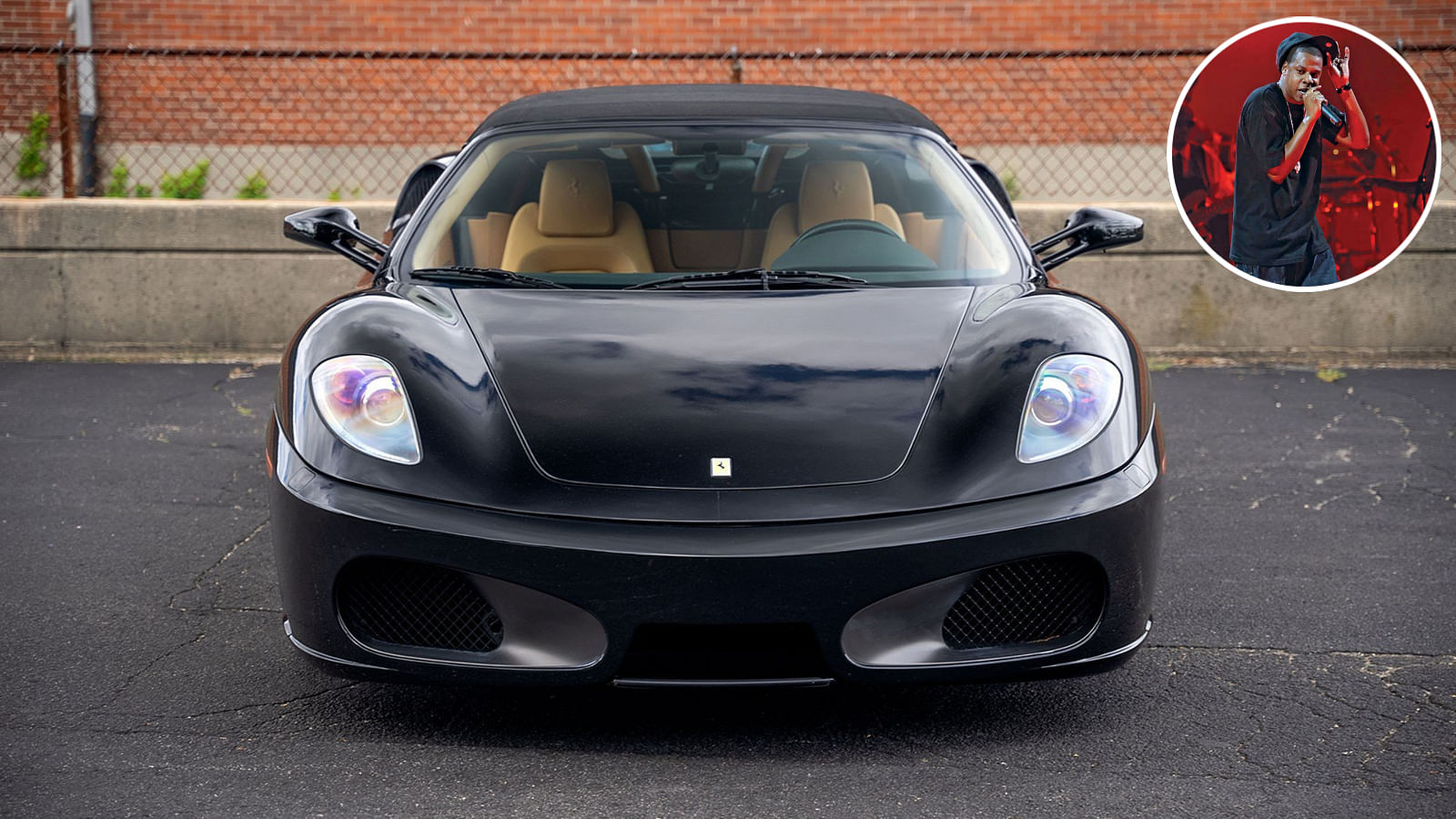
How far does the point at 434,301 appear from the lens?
3.28 meters

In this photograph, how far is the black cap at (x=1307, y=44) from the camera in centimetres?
864

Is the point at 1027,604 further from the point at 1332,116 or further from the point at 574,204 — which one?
the point at 1332,116

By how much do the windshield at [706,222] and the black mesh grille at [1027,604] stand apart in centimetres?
106

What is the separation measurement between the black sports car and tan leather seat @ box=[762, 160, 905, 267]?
1.90ft

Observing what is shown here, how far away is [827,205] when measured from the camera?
392 centimetres

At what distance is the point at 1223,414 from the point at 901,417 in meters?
3.95

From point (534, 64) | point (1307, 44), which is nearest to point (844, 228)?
point (1307, 44)

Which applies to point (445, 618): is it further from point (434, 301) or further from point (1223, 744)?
point (1223, 744)

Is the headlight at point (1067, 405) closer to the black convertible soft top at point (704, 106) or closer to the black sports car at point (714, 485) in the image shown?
the black sports car at point (714, 485)

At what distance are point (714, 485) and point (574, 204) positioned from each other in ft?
4.75

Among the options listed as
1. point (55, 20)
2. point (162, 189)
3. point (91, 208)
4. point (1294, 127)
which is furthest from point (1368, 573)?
point (55, 20)

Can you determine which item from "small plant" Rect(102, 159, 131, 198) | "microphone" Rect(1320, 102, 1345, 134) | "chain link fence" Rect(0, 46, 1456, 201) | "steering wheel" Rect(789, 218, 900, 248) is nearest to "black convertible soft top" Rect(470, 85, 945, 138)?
"steering wheel" Rect(789, 218, 900, 248)

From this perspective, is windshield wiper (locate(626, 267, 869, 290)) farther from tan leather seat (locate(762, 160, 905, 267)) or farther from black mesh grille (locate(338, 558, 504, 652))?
black mesh grille (locate(338, 558, 504, 652))

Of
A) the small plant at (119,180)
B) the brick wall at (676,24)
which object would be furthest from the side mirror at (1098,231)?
the small plant at (119,180)
